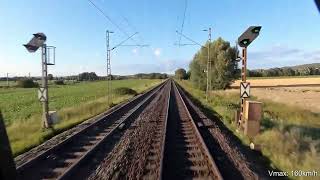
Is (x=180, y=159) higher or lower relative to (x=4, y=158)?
lower

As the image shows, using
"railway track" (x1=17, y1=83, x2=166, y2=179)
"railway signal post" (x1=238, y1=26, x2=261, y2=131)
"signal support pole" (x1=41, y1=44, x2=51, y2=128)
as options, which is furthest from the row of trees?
"railway track" (x1=17, y1=83, x2=166, y2=179)

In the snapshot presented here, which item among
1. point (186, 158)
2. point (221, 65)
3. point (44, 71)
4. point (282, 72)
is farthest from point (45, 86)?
point (282, 72)

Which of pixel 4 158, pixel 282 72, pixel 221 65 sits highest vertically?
pixel 221 65

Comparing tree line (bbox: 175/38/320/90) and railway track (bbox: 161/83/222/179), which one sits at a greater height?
tree line (bbox: 175/38/320/90)

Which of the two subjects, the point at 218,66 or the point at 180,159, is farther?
the point at 218,66

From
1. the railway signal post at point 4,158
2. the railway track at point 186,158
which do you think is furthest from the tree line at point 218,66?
the railway signal post at point 4,158

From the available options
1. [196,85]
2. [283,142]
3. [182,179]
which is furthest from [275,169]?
[196,85]

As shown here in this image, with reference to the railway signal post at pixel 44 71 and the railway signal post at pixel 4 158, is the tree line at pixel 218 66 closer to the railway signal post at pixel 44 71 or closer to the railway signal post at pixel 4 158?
the railway signal post at pixel 44 71

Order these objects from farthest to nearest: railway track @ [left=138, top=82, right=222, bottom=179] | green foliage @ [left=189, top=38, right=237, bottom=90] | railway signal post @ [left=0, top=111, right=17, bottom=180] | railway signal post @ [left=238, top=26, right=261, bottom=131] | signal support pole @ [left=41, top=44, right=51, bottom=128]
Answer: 1. green foliage @ [left=189, top=38, right=237, bottom=90]
2. signal support pole @ [left=41, top=44, right=51, bottom=128]
3. railway signal post @ [left=238, top=26, right=261, bottom=131]
4. railway track @ [left=138, top=82, right=222, bottom=179]
5. railway signal post @ [left=0, top=111, right=17, bottom=180]

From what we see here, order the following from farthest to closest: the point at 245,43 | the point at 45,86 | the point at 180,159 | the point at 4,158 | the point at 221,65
→ the point at 221,65, the point at 45,86, the point at 245,43, the point at 180,159, the point at 4,158

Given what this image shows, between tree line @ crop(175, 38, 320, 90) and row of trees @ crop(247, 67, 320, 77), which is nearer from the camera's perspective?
tree line @ crop(175, 38, 320, 90)

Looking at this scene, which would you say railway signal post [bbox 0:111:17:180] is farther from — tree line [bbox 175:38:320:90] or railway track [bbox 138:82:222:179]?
tree line [bbox 175:38:320:90]

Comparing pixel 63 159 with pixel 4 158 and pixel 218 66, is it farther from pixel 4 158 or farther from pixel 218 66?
pixel 218 66

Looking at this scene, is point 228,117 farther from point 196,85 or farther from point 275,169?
point 196,85
